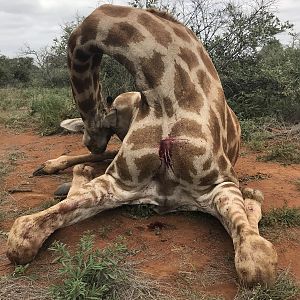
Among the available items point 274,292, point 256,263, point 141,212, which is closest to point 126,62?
point 141,212

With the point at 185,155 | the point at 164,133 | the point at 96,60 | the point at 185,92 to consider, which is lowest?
the point at 185,155

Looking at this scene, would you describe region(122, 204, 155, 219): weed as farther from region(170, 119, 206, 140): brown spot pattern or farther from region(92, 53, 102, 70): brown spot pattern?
region(92, 53, 102, 70): brown spot pattern

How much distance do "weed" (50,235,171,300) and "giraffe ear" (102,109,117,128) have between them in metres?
1.74

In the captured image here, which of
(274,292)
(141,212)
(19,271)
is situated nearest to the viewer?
(274,292)

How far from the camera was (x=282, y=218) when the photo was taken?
326 cm

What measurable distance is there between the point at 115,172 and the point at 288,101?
4818 mm

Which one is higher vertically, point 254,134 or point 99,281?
point 99,281

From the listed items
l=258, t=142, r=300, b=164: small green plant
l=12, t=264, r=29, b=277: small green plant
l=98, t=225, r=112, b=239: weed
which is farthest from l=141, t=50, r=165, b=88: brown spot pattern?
l=258, t=142, r=300, b=164: small green plant

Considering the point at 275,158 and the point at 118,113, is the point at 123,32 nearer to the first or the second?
the point at 118,113

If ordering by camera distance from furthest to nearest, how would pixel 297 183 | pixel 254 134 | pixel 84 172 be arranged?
pixel 254 134, pixel 297 183, pixel 84 172

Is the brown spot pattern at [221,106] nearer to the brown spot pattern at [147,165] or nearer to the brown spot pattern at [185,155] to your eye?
the brown spot pattern at [185,155]

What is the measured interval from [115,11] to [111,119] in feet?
3.34

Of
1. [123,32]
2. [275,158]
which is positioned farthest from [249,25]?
[123,32]

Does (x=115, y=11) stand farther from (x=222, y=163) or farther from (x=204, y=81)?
(x=222, y=163)
